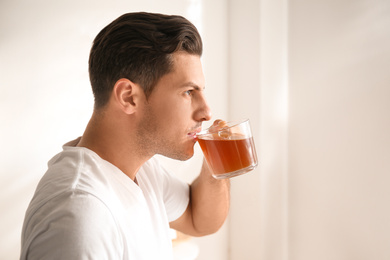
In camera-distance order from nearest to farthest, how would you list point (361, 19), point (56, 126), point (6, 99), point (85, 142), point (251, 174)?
point (85, 142) < point (6, 99) < point (56, 126) < point (361, 19) < point (251, 174)

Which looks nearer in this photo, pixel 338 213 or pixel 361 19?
pixel 361 19

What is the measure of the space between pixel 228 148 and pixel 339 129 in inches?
44.0

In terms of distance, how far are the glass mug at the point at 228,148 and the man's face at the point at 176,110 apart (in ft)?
0.22

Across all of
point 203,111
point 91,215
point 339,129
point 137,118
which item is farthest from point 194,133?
point 339,129

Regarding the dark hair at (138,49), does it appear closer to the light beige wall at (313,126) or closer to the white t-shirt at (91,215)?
the white t-shirt at (91,215)

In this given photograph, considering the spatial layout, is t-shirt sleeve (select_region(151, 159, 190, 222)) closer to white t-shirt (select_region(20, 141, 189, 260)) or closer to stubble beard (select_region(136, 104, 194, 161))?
white t-shirt (select_region(20, 141, 189, 260))

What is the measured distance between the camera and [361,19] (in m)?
1.88

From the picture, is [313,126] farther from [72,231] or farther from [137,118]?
[72,231]

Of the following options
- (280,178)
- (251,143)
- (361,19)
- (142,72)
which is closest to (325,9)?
(361,19)

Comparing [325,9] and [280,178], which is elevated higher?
[325,9]

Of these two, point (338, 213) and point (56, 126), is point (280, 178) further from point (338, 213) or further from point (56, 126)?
→ point (56, 126)

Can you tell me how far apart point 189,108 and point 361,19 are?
123 cm

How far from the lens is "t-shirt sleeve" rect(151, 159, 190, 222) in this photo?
1391 millimetres

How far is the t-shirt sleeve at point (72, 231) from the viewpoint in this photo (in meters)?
0.74
